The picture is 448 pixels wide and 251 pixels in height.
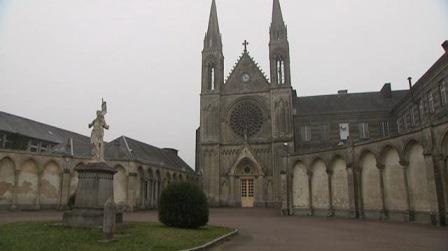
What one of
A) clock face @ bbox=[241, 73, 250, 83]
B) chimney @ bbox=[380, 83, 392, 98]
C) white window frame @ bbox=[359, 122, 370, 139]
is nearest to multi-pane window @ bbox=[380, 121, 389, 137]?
white window frame @ bbox=[359, 122, 370, 139]

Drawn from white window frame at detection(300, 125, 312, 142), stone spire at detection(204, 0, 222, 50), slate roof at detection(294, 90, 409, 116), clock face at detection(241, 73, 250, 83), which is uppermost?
stone spire at detection(204, 0, 222, 50)

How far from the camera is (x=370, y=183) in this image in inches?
1001

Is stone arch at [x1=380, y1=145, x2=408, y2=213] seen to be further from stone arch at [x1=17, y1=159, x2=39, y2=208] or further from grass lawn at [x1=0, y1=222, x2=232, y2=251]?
stone arch at [x1=17, y1=159, x2=39, y2=208]

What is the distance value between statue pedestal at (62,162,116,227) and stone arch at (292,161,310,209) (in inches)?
758

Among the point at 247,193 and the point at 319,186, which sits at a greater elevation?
the point at 319,186

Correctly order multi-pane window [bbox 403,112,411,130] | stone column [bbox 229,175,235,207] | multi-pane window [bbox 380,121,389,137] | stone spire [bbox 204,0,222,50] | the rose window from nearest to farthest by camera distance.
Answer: multi-pane window [bbox 403,112,411,130] < stone column [bbox 229,175,235,207] < multi-pane window [bbox 380,121,389,137] < the rose window < stone spire [bbox 204,0,222,50]

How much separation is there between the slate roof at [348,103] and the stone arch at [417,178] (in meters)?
26.7

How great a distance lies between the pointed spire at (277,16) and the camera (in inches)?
2061

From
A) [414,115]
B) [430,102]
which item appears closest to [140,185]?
[430,102]

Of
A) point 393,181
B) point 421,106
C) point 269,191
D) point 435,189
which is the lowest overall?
point 269,191

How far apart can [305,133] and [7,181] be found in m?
34.4

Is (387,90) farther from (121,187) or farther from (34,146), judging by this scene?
(34,146)

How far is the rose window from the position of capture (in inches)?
1917

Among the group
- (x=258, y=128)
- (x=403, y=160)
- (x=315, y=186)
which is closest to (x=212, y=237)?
(x=403, y=160)
